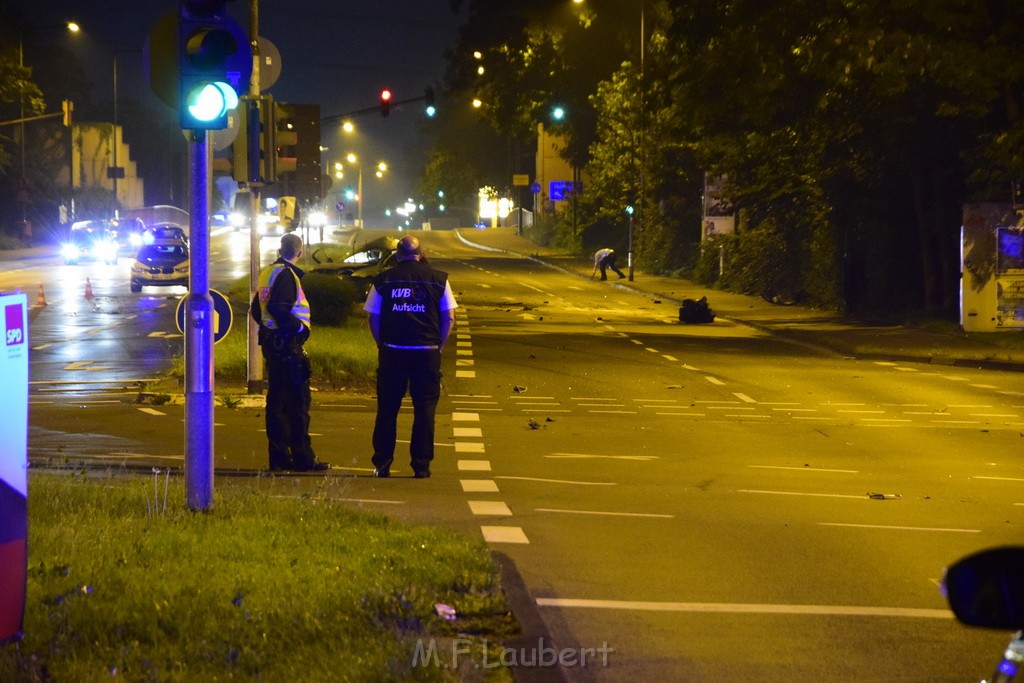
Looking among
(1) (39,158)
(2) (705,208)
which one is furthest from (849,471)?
(1) (39,158)

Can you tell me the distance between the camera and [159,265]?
136 ft

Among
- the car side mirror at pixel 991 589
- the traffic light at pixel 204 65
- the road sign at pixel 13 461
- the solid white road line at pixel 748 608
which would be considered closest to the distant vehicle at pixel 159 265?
the traffic light at pixel 204 65

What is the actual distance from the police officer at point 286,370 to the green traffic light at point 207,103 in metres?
3.73

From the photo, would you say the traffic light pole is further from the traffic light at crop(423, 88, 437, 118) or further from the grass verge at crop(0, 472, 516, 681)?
the traffic light at crop(423, 88, 437, 118)

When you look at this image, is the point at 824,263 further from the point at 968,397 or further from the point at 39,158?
the point at 39,158

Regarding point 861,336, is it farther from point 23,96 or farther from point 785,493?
point 23,96

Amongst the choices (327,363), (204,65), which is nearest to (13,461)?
(204,65)

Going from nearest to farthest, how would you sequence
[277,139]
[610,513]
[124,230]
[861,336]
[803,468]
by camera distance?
[610,513], [803,468], [277,139], [861,336], [124,230]

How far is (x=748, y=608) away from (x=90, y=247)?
58.1 m

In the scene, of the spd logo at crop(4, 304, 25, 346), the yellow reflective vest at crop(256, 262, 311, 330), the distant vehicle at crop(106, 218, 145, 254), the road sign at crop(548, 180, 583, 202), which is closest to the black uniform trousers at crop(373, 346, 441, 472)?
the yellow reflective vest at crop(256, 262, 311, 330)

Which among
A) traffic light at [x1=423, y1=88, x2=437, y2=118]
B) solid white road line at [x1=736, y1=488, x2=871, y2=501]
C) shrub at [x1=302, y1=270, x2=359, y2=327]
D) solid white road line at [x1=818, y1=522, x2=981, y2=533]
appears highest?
traffic light at [x1=423, y1=88, x2=437, y2=118]

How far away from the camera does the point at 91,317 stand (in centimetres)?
3167

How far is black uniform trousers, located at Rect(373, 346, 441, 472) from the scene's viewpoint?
11.6 metres

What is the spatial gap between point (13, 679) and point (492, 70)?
72.3 meters
